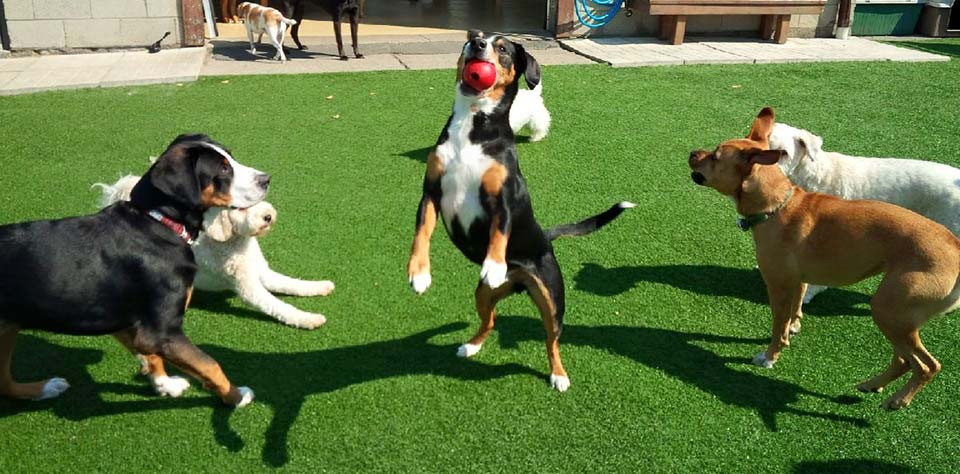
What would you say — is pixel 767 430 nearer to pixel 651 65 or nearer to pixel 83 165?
pixel 83 165

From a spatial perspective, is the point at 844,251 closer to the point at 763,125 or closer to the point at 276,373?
the point at 763,125

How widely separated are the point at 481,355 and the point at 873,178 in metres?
2.96

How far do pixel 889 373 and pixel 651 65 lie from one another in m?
8.01

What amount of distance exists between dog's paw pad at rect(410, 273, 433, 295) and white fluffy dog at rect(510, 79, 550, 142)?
4196mm

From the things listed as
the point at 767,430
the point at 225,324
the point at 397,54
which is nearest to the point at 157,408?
the point at 225,324

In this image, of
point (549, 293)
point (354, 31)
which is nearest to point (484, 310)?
point (549, 293)

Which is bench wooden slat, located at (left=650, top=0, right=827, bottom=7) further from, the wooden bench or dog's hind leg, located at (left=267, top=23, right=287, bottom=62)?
dog's hind leg, located at (left=267, top=23, right=287, bottom=62)

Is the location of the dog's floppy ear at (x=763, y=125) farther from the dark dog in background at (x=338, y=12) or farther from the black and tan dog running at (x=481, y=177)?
the dark dog in background at (x=338, y=12)

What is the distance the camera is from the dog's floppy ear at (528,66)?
335 cm

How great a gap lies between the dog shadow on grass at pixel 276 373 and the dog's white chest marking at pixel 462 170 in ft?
3.80

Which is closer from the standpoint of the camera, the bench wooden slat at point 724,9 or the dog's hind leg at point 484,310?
the dog's hind leg at point 484,310

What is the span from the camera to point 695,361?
4.14m

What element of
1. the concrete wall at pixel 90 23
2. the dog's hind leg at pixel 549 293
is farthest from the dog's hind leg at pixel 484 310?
the concrete wall at pixel 90 23

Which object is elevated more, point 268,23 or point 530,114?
point 268,23
